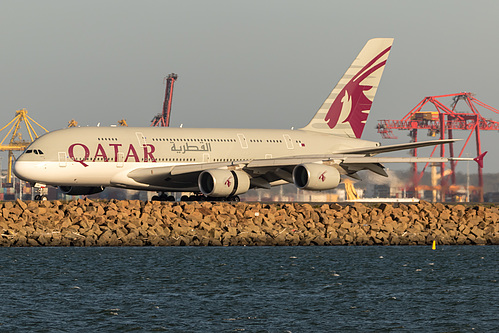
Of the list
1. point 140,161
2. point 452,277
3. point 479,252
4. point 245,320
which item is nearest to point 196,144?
point 140,161

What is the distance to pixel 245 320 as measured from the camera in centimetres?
2353

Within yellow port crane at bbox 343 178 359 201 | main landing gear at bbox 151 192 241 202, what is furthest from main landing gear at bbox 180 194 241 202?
yellow port crane at bbox 343 178 359 201

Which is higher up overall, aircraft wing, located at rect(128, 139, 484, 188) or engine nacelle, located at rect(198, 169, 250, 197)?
aircraft wing, located at rect(128, 139, 484, 188)

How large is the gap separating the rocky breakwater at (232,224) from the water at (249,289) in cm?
66

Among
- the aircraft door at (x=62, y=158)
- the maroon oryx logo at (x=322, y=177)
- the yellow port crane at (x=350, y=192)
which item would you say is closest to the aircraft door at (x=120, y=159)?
the aircraft door at (x=62, y=158)

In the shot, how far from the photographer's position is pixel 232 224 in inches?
1603

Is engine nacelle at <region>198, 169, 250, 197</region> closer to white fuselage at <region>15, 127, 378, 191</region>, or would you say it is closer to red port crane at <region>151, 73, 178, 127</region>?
white fuselage at <region>15, 127, 378, 191</region>

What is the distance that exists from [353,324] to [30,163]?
24719mm

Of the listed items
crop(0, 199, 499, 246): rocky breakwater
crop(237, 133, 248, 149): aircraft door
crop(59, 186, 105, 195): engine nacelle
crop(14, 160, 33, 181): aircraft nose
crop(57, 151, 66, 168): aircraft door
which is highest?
crop(237, 133, 248, 149): aircraft door

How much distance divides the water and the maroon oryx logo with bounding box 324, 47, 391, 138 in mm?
15696

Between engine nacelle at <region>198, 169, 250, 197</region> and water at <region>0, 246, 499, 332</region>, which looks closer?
water at <region>0, 246, 499, 332</region>

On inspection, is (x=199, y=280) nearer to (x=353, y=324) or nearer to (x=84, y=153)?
(x=353, y=324)

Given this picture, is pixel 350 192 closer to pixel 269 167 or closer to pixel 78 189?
pixel 269 167

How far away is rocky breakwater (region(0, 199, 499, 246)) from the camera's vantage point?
3862 centimetres
